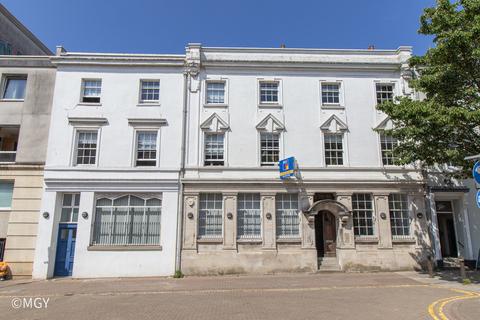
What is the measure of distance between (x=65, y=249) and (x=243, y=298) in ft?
35.1

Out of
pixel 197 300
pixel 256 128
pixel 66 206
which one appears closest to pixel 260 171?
pixel 256 128

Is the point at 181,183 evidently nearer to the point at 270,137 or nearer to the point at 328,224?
the point at 270,137

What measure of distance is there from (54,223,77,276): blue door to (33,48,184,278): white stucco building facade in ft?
0.15

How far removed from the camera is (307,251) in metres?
16.1

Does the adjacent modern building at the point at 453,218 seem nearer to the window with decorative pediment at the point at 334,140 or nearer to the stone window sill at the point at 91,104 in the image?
the window with decorative pediment at the point at 334,140

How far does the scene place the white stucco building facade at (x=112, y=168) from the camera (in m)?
15.8

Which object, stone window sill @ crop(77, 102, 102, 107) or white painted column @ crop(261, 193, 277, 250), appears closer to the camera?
white painted column @ crop(261, 193, 277, 250)

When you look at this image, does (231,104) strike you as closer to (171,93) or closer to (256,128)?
(256,128)

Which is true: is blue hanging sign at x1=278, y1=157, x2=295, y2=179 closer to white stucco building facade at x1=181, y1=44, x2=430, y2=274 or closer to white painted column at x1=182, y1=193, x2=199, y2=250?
white stucco building facade at x1=181, y1=44, x2=430, y2=274

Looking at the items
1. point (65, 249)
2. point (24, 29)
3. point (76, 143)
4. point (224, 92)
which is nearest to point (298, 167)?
point (224, 92)

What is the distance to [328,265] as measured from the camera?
642 inches

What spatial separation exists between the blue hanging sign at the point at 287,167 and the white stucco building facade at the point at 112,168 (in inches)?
216

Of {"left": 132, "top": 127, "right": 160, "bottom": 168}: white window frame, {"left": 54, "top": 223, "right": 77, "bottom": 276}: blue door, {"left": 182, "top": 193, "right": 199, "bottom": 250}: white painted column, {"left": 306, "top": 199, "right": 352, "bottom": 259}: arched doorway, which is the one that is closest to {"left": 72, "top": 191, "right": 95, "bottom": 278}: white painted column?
{"left": 54, "top": 223, "right": 77, "bottom": 276}: blue door

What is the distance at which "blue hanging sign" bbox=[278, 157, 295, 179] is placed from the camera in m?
16.1
